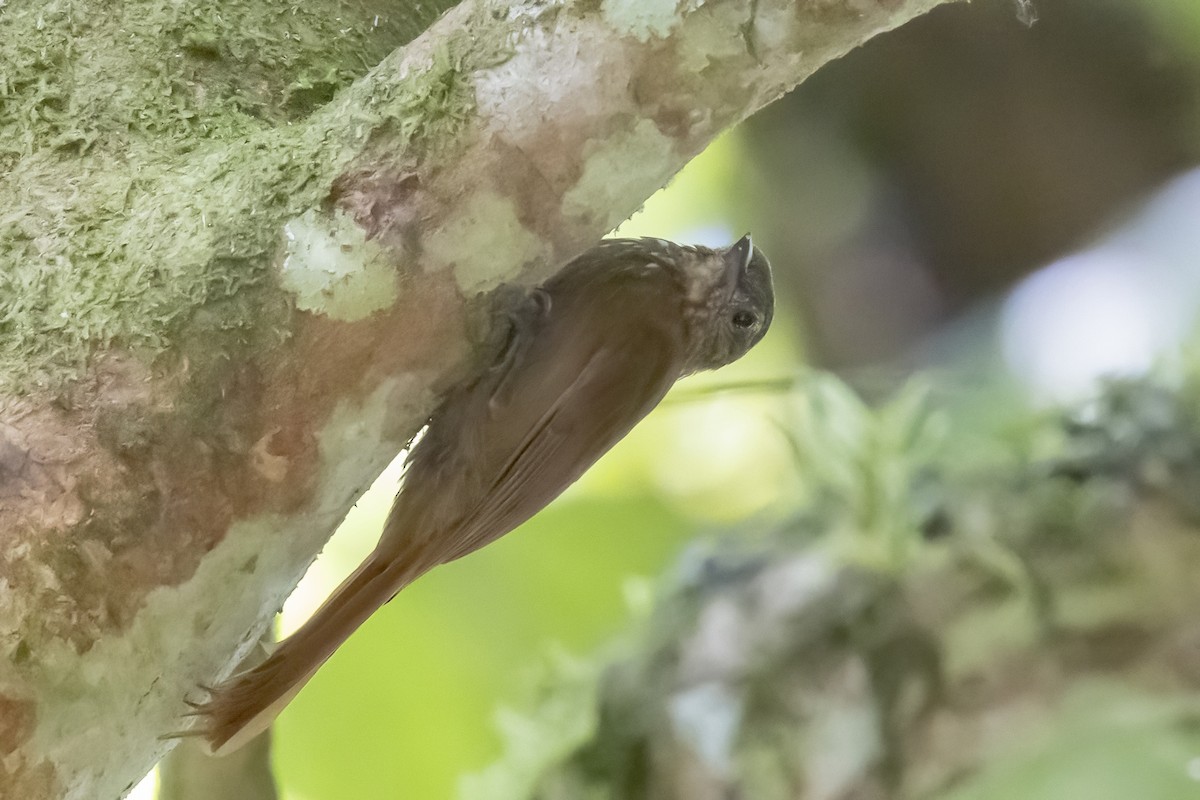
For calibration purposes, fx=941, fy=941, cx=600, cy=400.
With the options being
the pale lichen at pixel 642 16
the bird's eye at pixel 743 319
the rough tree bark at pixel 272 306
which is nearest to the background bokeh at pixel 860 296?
the bird's eye at pixel 743 319

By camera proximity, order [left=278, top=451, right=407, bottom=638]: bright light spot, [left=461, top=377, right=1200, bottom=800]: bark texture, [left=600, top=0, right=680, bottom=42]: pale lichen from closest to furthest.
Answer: [left=600, top=0, right=680, bottom=42]: pale lichen < [left=461, top=377, right=1200, bottom=800]: bark texture < [left=278, top=451, right=407, bottom=638]: bright light spot

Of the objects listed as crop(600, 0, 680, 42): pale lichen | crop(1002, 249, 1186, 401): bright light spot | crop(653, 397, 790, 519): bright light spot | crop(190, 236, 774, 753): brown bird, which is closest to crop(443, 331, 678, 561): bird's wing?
crop(190, 236, 774, 753): brown bird

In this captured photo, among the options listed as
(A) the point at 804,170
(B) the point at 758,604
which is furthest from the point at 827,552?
(A) the point at 804,170

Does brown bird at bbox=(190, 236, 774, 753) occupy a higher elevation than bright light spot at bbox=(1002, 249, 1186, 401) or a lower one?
higher

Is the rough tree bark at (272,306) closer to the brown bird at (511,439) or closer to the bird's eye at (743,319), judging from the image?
the brown bird at (511,439)

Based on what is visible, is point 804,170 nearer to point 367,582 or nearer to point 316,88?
point 316,88

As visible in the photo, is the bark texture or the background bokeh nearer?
the bark texture

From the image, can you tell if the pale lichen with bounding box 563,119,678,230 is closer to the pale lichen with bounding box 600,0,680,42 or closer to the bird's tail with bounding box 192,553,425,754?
the pale lichen with bounding box 600,0,680,42
